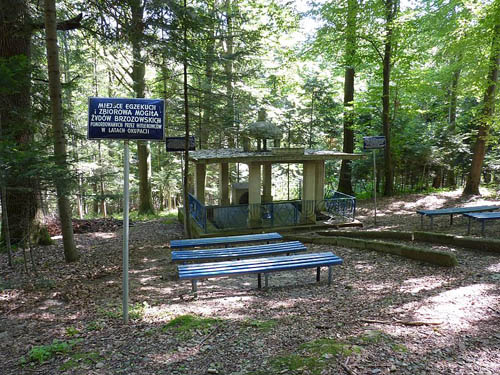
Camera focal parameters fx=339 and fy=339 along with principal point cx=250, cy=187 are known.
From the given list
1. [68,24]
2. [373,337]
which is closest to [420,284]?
[373,337]

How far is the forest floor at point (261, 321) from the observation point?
3346mm

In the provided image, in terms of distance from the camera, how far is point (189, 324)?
4.31m

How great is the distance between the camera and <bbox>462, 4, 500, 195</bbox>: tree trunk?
1175 centimetres

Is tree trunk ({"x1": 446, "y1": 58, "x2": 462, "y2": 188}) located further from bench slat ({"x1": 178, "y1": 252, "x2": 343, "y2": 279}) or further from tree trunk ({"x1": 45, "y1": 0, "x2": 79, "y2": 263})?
tree trunk ({"x1": 45, "y1": 0, "x2": 79, "y2": 263})

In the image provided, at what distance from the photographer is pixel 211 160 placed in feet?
34.6

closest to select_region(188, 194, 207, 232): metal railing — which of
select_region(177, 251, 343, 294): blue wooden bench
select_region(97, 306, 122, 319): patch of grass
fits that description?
select_region(177, 251, 343, 294): blue wooden bench

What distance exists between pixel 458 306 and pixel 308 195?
25.8 ft

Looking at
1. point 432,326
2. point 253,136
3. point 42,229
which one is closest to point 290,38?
point 253,136

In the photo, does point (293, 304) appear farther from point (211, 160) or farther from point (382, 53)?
point (382, 53)

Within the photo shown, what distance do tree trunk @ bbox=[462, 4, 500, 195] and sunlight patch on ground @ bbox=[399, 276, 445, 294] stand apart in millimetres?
9348

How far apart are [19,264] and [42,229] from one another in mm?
2227

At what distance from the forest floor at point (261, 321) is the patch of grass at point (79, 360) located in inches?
0.8

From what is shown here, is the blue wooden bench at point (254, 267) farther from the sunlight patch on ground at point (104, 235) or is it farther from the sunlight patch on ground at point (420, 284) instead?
the sunlight patch on ground at point (104, 235)

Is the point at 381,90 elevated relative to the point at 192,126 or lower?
elevated
